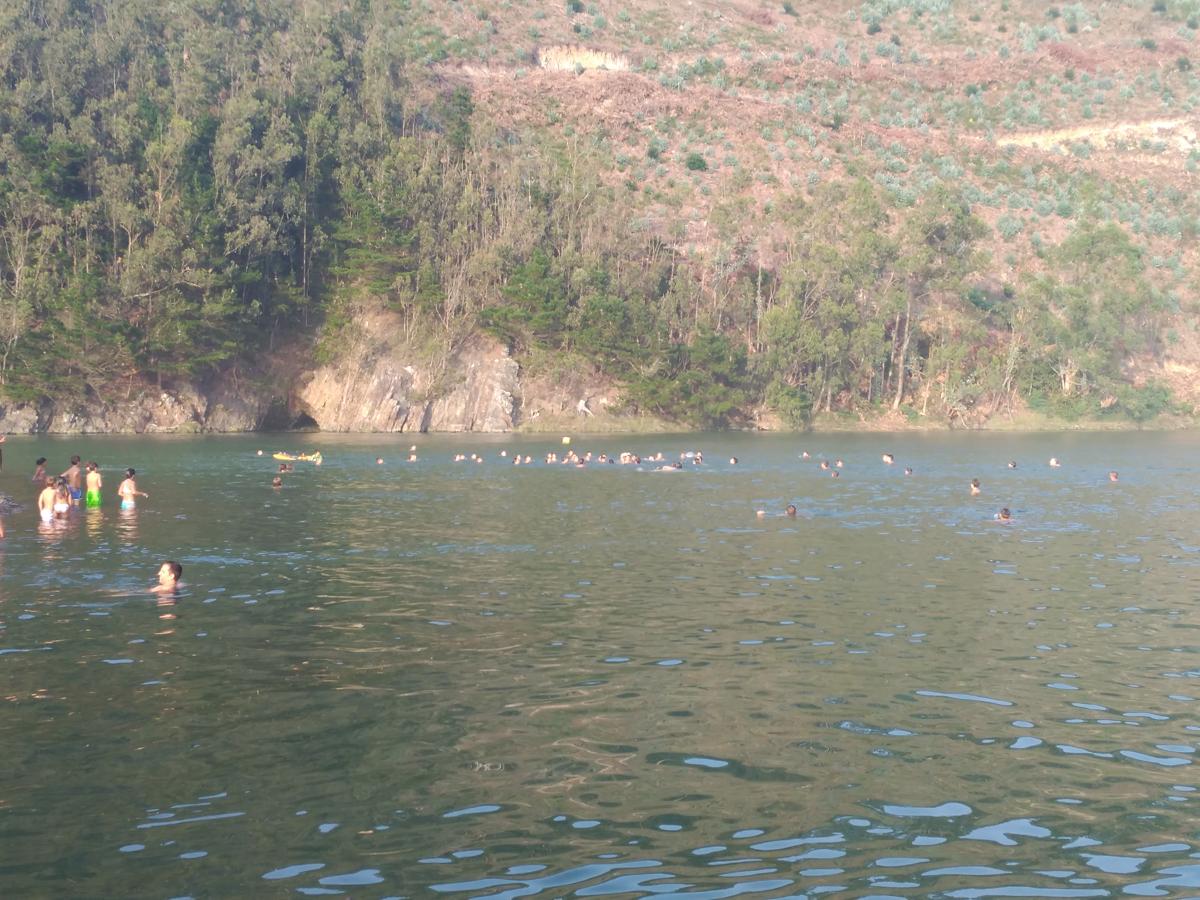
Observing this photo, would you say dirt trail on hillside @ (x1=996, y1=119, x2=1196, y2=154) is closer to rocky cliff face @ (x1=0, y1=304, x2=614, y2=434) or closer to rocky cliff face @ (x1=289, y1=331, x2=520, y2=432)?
rocky cliff face @ (x1=0, y1=304, x2=614, y2=434)

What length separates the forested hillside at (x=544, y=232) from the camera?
89.1 meters

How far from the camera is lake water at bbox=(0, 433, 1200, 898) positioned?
1238cm

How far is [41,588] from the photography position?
90.6 feet

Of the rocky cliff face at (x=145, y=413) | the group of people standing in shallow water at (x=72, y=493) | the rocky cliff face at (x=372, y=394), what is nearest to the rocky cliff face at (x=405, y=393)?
the rocky cliff face at (x=372, y=394)

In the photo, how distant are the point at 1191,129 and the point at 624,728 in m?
166

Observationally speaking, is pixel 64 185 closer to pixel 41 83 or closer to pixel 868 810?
pixel 41 83

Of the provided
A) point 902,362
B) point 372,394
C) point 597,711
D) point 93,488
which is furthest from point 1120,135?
point 597,711

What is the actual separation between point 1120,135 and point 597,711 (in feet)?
530

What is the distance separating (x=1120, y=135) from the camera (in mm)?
157000

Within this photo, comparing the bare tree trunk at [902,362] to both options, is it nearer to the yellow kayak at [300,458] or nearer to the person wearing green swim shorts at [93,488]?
the yellow kayak at [300,458]

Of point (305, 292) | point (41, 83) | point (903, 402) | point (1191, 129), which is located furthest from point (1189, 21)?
point (41, 83)

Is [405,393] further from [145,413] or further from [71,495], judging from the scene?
[71,495]

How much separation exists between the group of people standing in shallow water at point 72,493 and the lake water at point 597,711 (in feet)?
5.01

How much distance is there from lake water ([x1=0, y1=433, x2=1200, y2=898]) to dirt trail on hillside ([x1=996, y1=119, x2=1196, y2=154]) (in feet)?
431
